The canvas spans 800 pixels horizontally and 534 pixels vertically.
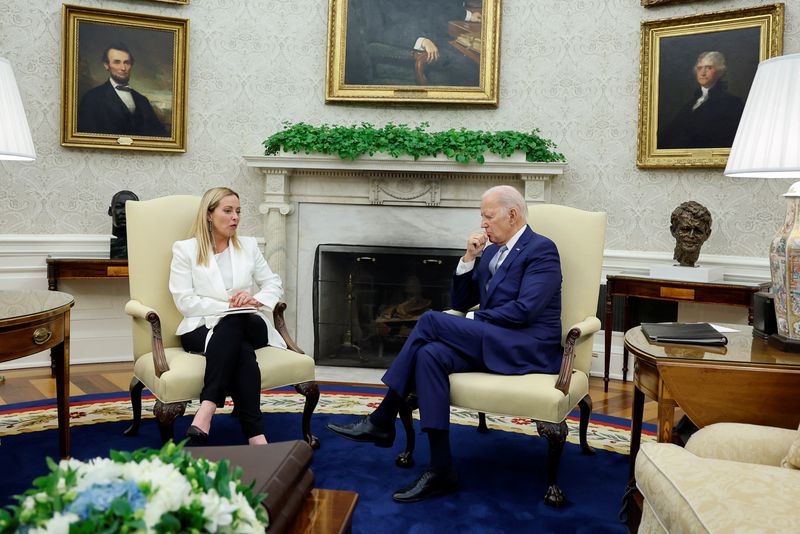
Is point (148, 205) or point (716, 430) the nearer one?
point (716, 430)

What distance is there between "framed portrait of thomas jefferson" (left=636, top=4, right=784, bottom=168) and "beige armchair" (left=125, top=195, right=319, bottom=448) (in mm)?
3193

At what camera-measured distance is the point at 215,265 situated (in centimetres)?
358

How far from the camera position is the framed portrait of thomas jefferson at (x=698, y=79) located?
15.7ft

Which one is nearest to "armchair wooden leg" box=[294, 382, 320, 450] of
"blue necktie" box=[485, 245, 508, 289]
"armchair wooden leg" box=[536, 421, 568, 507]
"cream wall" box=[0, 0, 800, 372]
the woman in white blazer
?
the woman in white blazer

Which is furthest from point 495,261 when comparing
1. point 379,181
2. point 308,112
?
point 308,112

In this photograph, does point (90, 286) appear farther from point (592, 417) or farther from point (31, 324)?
point (592, 417)

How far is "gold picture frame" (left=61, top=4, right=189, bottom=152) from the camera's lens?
5293 mm

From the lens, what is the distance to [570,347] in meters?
3.05

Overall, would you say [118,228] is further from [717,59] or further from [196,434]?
[717,59]

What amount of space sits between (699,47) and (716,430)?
3.76 metres

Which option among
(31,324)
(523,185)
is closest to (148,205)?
(31,324)

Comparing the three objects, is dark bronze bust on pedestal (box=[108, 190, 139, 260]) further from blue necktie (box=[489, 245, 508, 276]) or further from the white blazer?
blue necktie (box=[489, 245, 508, 276])

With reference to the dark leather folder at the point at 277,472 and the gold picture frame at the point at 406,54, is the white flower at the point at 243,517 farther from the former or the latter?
the gold picture frame at the point at 406,54

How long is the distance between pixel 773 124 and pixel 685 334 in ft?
2.77
